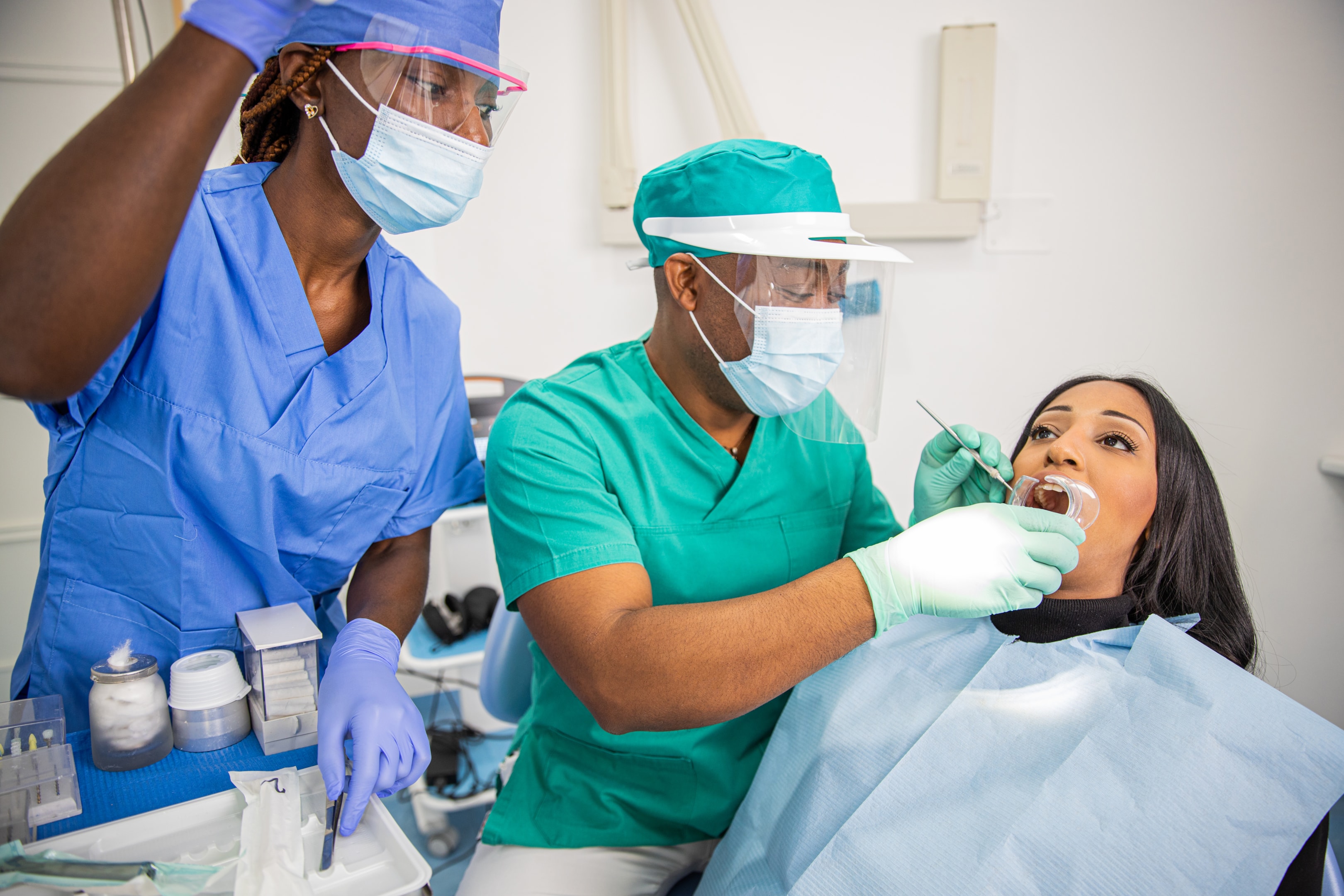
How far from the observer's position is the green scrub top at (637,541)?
3.84 feet

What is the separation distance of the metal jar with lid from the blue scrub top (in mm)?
144

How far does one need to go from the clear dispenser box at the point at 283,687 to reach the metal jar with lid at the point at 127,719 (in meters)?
0.10

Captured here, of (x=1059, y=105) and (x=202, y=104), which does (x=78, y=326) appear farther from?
(x=1059, y=105)

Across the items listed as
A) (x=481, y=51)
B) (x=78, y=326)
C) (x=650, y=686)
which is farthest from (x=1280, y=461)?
(x=78, y=326)

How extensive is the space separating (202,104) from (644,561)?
2.66 ft

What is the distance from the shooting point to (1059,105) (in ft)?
7.49

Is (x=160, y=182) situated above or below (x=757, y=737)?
above

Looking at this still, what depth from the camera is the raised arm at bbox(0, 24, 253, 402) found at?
2.18 ft

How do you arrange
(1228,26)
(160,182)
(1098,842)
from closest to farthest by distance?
(160,182) < (1098,842) < (1228,26)

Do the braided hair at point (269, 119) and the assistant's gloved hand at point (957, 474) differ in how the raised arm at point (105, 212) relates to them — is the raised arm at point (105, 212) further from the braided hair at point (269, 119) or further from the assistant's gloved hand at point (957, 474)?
the assistant's gloved hand at point (957, 474)

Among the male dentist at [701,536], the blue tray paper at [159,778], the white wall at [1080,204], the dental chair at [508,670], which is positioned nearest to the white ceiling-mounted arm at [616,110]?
the white wall at [1080,204]

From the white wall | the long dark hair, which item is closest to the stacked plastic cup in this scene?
the long dark hair

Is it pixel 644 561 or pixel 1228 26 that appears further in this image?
pixel 1228 26

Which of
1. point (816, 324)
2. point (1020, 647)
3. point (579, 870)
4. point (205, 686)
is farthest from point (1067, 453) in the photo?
point (205, 686)
